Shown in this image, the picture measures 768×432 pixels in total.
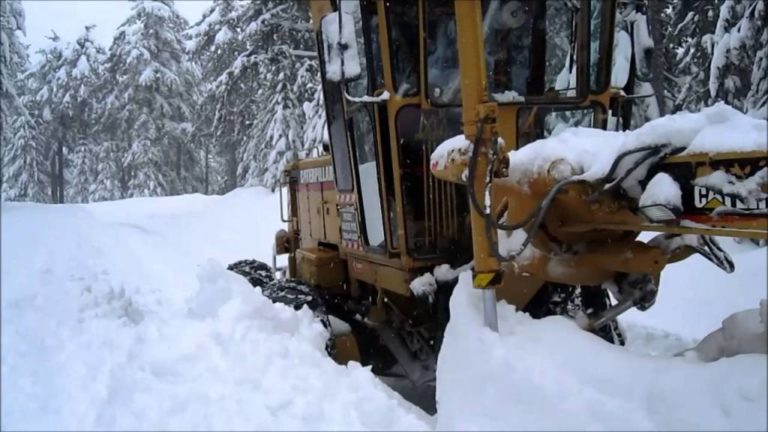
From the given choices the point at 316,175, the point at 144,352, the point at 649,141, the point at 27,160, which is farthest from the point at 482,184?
the point at 27,160

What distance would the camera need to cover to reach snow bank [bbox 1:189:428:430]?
2904mm

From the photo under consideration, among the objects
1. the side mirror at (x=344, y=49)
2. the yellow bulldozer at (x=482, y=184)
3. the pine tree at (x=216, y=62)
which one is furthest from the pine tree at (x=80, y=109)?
the side mirror at (x=344, y=49)

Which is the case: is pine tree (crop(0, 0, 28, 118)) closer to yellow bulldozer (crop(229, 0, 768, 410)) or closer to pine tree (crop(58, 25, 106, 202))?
yellow bulldozer (crop(229, 0, 768, 410))

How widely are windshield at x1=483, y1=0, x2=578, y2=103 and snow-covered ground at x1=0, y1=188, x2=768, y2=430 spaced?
1.61 metres

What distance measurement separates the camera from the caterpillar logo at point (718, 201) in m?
2.71

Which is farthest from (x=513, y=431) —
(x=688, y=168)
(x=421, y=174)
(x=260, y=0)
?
(x=260, y=0)

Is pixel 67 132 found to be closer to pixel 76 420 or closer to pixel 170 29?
pixel 170 29

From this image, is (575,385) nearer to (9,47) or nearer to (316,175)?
(316,175)

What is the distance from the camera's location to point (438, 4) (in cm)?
461

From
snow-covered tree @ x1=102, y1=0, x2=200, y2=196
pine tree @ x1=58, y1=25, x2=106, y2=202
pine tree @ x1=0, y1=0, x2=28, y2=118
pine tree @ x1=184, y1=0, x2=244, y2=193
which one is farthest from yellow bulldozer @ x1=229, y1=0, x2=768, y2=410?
snow-covered tree @ x1=102, y1=0, x2=200, y2=196

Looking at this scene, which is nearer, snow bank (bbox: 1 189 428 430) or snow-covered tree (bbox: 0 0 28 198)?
snow bank (bbox: 1 189 428 430)

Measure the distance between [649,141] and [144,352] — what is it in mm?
2720

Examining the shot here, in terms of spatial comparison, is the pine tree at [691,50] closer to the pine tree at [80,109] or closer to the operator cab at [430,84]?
the operator cab at [430,84]

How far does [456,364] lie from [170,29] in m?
28.1
